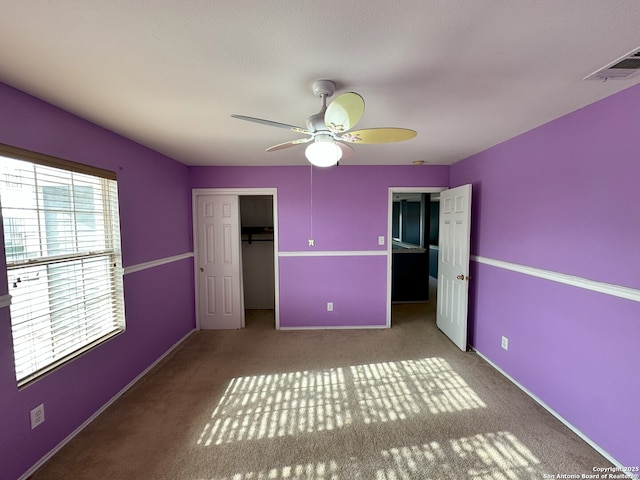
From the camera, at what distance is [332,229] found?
3.79 meters

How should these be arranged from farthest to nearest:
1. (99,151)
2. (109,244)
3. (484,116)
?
1. (109,244)
2. (99,151)
3. (484,116)

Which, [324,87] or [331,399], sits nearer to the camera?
[324,87]

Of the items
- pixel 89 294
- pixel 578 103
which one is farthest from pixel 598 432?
pixel 89 294

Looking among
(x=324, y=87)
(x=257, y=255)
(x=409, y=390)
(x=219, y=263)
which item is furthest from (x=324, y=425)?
(x=257, y=255)

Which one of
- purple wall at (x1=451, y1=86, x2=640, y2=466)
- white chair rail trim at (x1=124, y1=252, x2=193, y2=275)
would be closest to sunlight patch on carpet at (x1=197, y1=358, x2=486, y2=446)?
purple wall at (x1=451, y1=86, x2=640, y2=466)

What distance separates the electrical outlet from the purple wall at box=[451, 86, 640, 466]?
355 centimetres

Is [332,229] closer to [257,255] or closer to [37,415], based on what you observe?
[257,255]

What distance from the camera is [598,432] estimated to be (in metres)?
1.77

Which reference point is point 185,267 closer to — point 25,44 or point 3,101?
point 3,101

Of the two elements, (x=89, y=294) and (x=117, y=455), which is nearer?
(x=117, y=455)

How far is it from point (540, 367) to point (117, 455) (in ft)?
10.4

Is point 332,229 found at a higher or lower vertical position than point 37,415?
higher

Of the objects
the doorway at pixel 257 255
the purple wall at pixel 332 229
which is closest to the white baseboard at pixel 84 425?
the purple wall at pixel 332 229

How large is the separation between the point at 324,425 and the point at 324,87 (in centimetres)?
227
